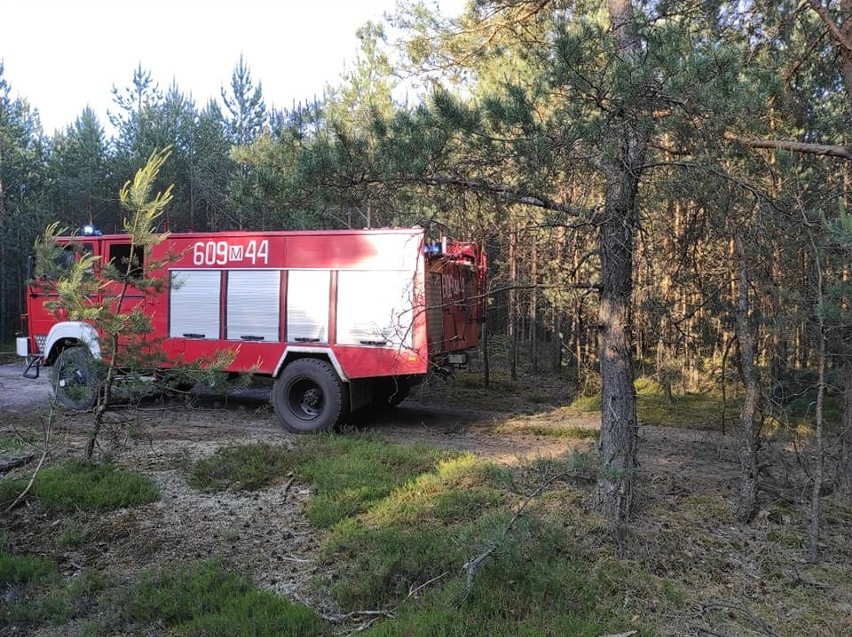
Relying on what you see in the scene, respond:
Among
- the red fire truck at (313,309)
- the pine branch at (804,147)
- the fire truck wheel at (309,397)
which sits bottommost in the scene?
the fire truck wheel at (309,397)

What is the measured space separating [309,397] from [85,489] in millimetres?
3664

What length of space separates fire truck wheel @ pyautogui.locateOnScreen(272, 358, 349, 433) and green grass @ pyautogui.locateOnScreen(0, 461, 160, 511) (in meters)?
2.94

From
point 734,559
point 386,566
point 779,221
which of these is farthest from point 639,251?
point 386,566

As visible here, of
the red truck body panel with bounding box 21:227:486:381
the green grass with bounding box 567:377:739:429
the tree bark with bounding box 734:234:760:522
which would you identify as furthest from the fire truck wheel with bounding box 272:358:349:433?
the tree bark with bounding box 734:234:760:522

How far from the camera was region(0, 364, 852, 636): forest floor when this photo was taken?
12.4 feet

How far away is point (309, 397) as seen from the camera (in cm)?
900

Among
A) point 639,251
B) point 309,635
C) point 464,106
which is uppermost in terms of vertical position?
point 464,106

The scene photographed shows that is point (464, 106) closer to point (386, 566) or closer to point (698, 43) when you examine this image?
point (698, 43)

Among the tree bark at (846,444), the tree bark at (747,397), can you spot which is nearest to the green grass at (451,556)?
the tree bark at (747,397)

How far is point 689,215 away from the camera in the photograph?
17.1 feet

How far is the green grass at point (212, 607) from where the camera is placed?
3578 millimetres

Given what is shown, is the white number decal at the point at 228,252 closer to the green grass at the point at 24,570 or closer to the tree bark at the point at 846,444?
the green grass at the point at 24,570

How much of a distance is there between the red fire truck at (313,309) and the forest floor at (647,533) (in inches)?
37.4

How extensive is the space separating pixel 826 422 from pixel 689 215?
7.24 metres
